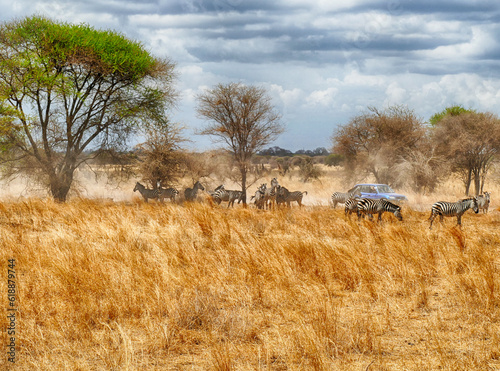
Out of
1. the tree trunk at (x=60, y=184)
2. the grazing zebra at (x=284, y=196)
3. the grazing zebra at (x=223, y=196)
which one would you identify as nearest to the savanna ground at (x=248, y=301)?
the grazing zebra at (x=284, y=196)

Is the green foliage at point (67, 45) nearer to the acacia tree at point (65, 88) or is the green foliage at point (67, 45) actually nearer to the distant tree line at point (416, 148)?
the acacia tree at point (65, 88)

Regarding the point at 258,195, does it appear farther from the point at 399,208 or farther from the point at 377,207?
the point at 399,208

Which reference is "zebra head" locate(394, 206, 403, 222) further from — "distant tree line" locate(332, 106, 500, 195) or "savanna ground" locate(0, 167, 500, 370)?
"distant tree line" locate(332, 106, 500, 195)

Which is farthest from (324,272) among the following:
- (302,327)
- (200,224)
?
(200,224)

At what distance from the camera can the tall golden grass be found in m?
5.20

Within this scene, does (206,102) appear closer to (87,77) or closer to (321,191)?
(87,77)

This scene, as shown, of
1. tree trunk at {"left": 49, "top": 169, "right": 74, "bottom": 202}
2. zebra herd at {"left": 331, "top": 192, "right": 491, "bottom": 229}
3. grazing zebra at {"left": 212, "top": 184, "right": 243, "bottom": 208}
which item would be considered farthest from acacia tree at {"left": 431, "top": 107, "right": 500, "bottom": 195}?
tree trunk at {"left": 49, "top": 169, "right": 74, "bottom": 202}

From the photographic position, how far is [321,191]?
3653 centimetres

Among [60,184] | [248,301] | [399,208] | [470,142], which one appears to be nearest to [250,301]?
[248,301]

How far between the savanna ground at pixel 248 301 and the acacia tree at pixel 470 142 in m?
22.3

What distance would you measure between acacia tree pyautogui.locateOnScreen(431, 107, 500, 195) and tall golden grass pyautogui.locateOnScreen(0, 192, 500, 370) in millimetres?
22293

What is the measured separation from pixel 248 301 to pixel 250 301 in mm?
52

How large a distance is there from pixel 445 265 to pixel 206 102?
21795mm

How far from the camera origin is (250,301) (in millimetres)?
6953
